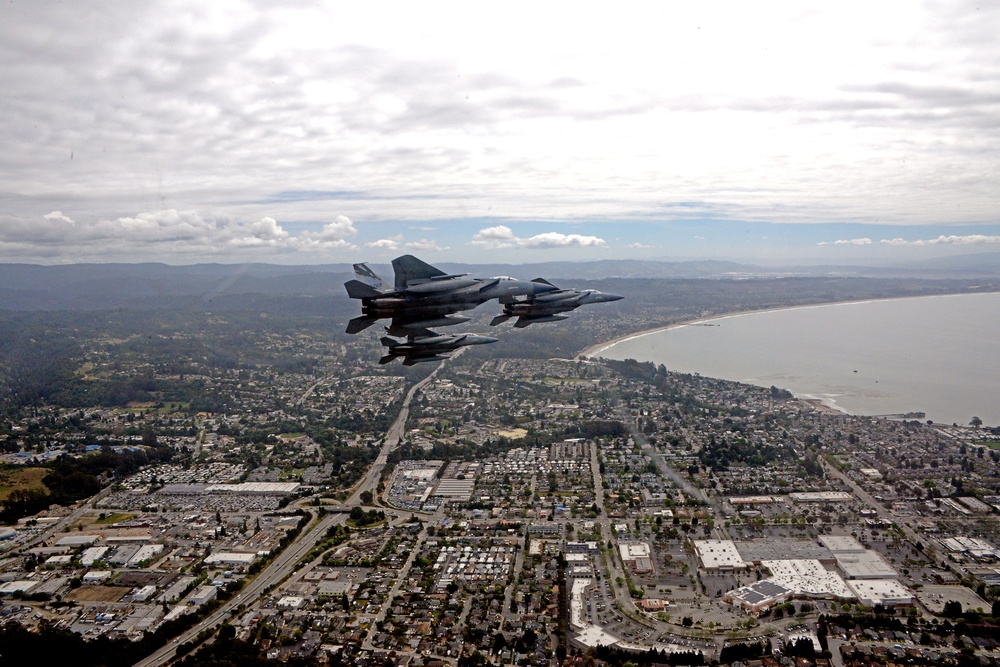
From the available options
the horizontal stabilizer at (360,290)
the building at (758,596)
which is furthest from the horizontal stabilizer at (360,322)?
the building at (758,596)

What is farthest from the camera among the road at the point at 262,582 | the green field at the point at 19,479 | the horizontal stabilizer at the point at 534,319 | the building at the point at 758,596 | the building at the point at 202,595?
the green field at the point at 19,479

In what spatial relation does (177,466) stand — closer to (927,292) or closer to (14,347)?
(14,347)

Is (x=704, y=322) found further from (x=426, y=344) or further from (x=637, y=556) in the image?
(x=426, y=344)

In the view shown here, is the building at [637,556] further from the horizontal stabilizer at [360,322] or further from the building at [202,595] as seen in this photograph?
the horizontal stabilizer at [360,322]

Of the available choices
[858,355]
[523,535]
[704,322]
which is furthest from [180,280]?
[523,535]

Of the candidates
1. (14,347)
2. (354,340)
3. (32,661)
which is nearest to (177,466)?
(32,661)
